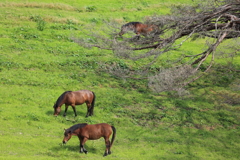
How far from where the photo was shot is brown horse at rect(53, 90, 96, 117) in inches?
749

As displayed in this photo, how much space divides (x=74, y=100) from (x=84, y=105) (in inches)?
97.2

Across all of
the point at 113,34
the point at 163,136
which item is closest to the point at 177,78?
the point at 163,136

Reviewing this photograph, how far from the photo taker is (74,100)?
770 inches

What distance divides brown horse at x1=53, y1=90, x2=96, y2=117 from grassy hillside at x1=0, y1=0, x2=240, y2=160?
0.49m

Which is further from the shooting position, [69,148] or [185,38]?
[185,38]

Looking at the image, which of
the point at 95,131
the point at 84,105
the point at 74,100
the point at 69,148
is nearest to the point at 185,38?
the point at 74,100

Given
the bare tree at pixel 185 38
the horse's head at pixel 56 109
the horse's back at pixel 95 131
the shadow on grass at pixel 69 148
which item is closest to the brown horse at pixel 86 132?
the horse's back at pixel 95 131

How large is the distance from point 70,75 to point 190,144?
1058cm

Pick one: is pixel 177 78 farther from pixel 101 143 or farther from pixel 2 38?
pixel 2 38

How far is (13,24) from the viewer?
33.0 metres

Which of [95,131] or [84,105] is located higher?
[95,131]

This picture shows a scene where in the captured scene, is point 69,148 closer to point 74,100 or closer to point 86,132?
point 86,132

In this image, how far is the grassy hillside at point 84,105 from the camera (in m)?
16.6

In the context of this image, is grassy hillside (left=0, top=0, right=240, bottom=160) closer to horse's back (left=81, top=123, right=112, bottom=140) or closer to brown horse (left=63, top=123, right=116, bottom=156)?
brown horse (left=63, top=123, right=116, bottom=156)
